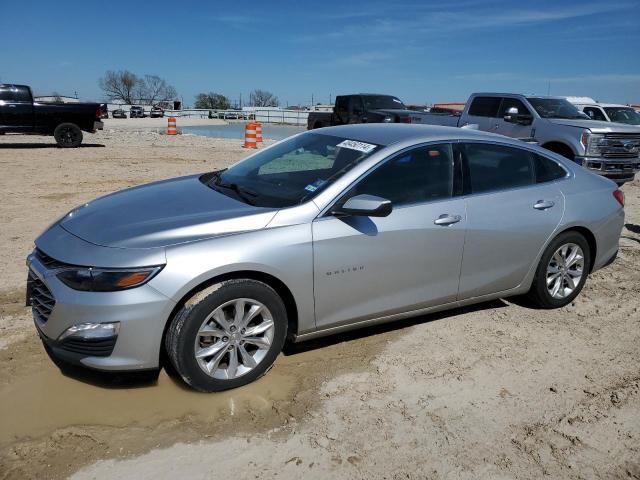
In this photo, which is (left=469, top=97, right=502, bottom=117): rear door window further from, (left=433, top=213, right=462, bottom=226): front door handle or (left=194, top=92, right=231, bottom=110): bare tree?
(left=194, top=92, right=231, bottom=110): bare tree

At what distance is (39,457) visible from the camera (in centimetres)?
271

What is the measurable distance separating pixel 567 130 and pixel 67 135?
565 inches

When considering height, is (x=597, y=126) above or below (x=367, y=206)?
above

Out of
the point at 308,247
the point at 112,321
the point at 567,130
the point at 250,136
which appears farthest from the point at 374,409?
the point at 250,136

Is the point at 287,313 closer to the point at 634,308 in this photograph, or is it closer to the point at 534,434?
the point at 534,434

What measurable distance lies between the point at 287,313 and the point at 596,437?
1948mm

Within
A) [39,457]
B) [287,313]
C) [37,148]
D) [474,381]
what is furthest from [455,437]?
[37,148]

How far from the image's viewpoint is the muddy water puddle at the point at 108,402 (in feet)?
9.87

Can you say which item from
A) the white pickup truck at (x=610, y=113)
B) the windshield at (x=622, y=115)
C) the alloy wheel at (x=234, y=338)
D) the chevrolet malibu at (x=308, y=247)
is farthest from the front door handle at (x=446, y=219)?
the windshield at (x=622, y=115)

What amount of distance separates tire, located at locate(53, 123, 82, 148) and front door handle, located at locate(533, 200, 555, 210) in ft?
Answer: 52.5

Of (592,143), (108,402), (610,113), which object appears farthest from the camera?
(610,113)

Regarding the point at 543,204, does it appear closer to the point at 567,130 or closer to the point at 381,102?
the point at 567,130

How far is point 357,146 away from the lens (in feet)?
13.2

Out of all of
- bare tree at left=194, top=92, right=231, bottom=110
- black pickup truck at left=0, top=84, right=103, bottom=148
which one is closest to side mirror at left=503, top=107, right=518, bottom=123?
black pickup truck at left=0, top=84, right=103, bottom=148
